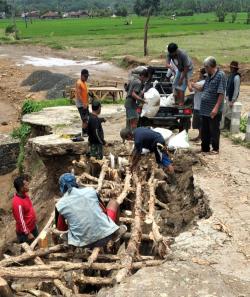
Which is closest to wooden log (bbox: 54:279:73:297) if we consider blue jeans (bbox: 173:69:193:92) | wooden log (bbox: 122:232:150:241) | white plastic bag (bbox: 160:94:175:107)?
wooden log (bbox: 122:232:150:241)

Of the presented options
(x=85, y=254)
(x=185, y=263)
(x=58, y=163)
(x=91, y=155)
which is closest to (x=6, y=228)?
(x=58, y=163)

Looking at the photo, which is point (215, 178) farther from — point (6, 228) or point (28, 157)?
point (28, 157)

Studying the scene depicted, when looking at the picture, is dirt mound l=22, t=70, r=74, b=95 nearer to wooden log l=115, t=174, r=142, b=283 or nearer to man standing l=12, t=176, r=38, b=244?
man standing l=12, t=176, r=38, b=244

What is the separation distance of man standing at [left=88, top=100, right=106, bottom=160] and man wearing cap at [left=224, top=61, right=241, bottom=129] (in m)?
3.82

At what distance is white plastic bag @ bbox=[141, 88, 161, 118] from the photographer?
11.3 m

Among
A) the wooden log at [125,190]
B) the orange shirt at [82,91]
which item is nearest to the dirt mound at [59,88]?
the orange shirt at [82,91]

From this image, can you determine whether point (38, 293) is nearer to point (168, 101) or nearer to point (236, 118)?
point (168, 101)

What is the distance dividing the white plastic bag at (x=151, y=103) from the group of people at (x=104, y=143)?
137mm

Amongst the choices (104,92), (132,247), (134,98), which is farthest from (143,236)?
(104,92)

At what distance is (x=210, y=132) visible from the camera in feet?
34.2

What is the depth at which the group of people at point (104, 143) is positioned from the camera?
6516 mm

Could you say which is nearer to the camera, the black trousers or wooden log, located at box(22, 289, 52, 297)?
wooden log, located at box(22, 289, 52, 297)

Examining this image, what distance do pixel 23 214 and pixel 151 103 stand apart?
425cm

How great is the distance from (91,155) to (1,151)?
6.14 m
